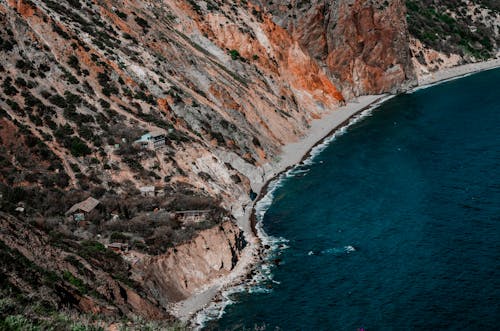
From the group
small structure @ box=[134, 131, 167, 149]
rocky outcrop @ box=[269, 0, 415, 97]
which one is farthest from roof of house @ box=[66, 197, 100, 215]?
rocky outcrop @ box=[269, 0, 415, 97]

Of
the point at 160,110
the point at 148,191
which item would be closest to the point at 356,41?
the point at 160,110

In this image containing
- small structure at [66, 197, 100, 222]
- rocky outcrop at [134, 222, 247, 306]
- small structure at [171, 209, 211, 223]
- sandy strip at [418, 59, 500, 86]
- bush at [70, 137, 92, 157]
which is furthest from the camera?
sandy strip at [418, 59, 500, 86]

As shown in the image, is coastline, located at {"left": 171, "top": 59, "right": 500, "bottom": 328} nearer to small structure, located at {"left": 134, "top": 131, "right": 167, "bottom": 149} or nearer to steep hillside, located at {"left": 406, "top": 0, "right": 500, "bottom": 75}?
steep hillside, located at {"left": 406, "top": 0, "right": 500, "bottom": 75}

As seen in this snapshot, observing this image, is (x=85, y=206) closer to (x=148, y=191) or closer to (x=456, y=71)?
(x=148, y=191)

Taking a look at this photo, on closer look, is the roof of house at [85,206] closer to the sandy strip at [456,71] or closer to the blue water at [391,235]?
the blue water at [391,235]

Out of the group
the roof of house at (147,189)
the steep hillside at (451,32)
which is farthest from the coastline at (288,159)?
the roof of house at (147,189)

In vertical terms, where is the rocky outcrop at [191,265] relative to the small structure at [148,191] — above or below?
below
